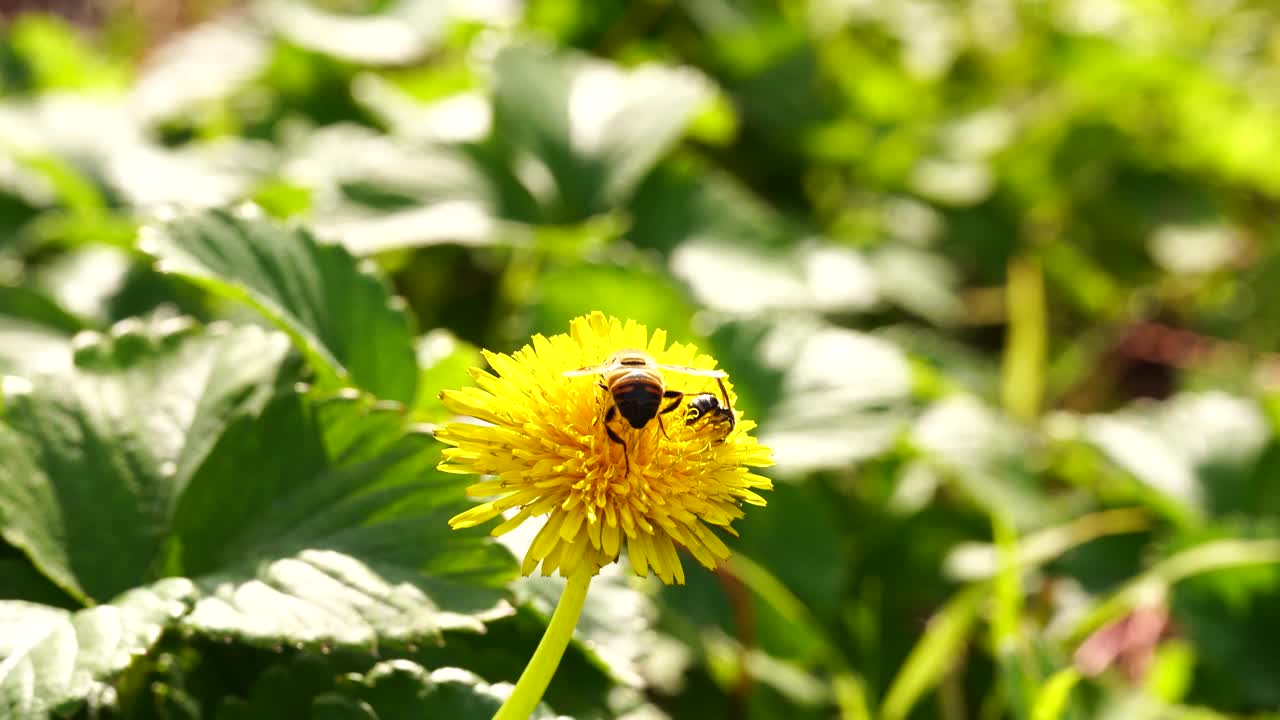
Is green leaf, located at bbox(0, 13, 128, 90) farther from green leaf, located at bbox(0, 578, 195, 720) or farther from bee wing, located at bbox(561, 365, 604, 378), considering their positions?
bee wing, located at bbox(561, 365, 604, 378)

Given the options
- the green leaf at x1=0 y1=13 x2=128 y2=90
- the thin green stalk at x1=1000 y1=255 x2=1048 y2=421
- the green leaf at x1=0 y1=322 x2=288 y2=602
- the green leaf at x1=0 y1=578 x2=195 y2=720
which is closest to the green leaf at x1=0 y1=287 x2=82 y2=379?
the green leaf at x1=0 y1=322 x2=288 y2=602

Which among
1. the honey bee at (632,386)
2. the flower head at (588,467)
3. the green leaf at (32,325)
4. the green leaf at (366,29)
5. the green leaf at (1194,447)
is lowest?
the flower head at (588,467)

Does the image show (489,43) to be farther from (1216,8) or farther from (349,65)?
(1216,8)

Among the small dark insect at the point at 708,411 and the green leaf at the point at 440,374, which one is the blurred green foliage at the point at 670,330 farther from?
the small dark insect at the point at 708,411

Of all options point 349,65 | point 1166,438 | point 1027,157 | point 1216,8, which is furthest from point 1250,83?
point 349,65

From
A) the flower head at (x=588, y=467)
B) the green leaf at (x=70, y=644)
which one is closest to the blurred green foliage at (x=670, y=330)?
the green leaf at (x=70, y=644)

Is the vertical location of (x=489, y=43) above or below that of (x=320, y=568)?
above

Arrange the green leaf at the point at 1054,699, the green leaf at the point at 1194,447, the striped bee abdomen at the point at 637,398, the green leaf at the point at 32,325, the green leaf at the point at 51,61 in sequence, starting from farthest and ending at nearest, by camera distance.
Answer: the green leaf at the point at 51,61 < the green leaf at the point at 1194,447 < the green leaf at the point at 32,325 < the green leaf at the point at 1054,699 < the striped bee abdomen at the point at 637,398

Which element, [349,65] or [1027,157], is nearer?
[349,65]
